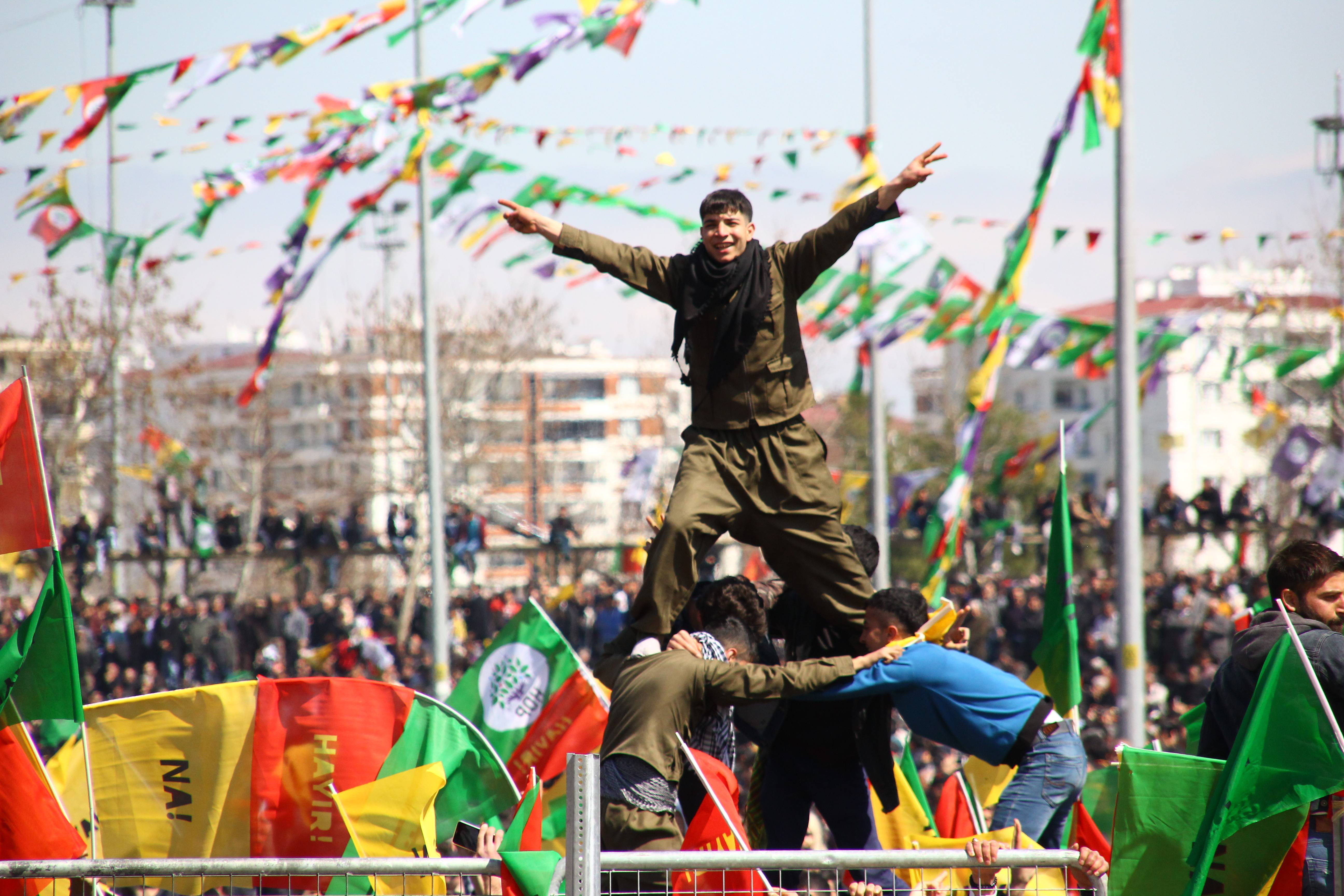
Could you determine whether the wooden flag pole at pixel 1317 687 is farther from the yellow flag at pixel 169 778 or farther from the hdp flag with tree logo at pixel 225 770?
the yellow flag at pixel 169 778

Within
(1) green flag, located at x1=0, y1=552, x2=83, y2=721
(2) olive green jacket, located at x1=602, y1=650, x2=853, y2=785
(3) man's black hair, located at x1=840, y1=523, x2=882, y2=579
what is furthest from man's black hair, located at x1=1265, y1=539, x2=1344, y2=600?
(1) green flag, located at x1=0, y1=552, x2=83, y2=721

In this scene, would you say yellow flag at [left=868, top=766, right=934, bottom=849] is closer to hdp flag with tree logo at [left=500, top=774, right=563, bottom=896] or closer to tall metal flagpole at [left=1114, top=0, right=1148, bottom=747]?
hdp flag with tree logo at [left=500, top=774, right=563, bottom=896]

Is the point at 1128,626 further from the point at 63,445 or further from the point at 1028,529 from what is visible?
the point at 63,445

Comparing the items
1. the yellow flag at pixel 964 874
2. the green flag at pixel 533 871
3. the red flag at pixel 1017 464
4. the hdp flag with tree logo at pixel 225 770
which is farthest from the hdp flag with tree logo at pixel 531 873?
the red flag at pixel 1017 464

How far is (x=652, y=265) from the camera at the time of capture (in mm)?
4930

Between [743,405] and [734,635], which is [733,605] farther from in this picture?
[743,405]

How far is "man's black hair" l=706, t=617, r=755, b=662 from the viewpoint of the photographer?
4914mm

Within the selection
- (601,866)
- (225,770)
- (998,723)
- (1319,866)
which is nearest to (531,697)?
(225,770)

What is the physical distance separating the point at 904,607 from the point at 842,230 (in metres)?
1.28

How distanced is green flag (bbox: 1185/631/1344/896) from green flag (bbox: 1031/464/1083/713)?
2540mm

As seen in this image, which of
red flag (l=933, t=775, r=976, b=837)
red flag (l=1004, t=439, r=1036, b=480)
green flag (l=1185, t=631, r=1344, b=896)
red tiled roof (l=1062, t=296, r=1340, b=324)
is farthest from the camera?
red tiled roof (l=1062, t=296, r=1340, b=324)

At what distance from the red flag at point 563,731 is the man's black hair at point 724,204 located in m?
2.53

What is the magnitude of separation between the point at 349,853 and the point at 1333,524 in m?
14.9

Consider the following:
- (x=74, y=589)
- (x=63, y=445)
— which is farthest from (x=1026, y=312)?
(x=63, y=445)
